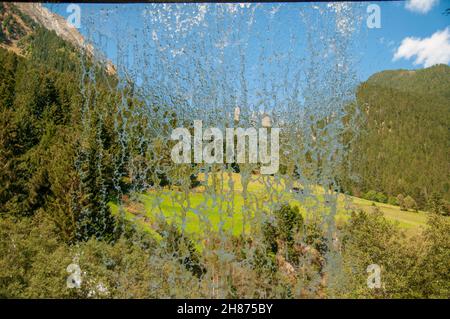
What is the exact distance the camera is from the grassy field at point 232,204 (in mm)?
5535

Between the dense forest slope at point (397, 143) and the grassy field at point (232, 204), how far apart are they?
614 millimetres

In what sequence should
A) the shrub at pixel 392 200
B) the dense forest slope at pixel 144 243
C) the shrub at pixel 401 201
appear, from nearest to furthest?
1. the dense forest slope at pixel 144 243
2. the shrub at pixel 401 201
3. the shrub at pixel 392 200

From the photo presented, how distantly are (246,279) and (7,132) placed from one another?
10725 mm

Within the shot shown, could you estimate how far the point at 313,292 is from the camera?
187 inches

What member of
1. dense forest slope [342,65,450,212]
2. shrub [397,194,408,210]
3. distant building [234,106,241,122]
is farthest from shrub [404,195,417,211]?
distant building [234,106,241,122]

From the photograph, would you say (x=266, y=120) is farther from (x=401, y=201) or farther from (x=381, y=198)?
(x=401, y=201)

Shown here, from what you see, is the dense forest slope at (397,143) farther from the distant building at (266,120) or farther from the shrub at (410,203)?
the distant building at (266,120)

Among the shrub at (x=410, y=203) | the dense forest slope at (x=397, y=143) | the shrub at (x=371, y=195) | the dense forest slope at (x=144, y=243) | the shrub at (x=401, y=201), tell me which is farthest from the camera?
the shrub at (x=410, y=203)

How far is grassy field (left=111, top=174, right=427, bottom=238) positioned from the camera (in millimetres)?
5535

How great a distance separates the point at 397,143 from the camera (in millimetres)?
11336

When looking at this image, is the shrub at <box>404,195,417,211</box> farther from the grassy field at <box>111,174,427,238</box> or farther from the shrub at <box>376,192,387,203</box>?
the grassy field at <box>111,174,427,238</box>

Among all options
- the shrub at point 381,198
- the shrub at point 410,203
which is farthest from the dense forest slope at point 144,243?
the shrub at point 410,203

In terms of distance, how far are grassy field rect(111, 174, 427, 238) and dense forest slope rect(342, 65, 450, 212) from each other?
614 mm

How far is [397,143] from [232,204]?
327 inches
